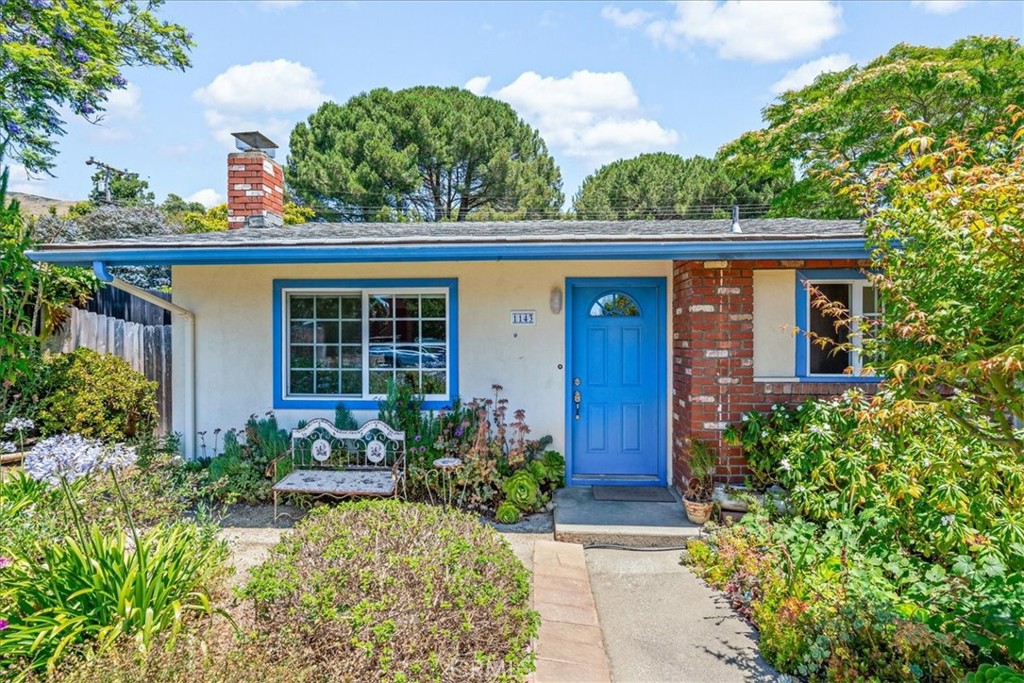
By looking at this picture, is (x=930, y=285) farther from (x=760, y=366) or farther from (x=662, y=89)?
(x=662, y=89)

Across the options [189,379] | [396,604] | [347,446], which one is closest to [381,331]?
[347,446]

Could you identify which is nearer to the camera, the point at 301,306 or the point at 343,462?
the point at 343,462

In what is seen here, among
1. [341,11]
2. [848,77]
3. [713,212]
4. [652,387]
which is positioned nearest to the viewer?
[652,387]

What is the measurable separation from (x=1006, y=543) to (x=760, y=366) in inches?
118

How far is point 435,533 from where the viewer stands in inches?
116

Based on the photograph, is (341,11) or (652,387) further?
(341,11)

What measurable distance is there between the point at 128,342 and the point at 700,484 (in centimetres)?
766

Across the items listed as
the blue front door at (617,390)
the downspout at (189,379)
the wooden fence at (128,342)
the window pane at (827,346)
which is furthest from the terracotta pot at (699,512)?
the wooden fence at (128,342)

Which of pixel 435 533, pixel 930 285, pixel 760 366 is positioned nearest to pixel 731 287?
pixel 760 366

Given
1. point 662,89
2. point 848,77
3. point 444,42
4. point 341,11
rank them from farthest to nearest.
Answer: point 848,77 < point 662,89 < point 444,42 < point 341,11

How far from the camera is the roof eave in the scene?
4.81 m

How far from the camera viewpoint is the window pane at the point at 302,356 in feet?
20.2

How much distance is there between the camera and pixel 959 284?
2322mm

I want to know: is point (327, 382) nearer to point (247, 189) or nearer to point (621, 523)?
point (247, 189)
